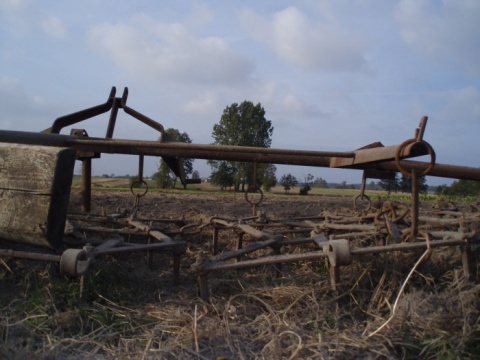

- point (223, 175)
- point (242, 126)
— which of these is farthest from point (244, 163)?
point (242, 126)

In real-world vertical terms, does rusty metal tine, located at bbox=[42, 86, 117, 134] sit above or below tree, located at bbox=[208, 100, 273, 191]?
below

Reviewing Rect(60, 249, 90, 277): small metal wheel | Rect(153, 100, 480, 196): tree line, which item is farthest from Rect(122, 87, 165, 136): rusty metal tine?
Rect(153, 100, 480, 196): tree line

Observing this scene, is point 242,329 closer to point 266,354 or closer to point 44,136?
point 266,354

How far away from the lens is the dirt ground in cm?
212

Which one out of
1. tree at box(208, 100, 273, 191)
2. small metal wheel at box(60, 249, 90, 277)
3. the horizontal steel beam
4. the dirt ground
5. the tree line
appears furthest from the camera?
tree at box(208, 100, 273, 191)

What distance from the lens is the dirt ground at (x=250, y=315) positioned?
2123 millimetres

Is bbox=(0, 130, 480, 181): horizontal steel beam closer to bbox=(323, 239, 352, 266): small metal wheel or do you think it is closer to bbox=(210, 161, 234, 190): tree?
bbox=(323, 239, 352, 266): small metal wheel

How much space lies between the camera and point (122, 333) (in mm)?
2373

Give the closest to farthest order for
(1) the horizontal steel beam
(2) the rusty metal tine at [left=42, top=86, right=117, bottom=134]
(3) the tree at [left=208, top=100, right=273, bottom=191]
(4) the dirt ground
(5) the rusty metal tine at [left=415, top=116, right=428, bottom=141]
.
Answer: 1. (4) the dirt ground
2. (5) the rusty metal tine at [left=415, top=116, right=428, bottom=141]
3. (1) the horizontal steel beam
4. (2) the rusty metal tine at [left=42, top=86, right=117, bottom=134]
5. (3) the tree at [left=208, top=100, right=273, bottom=191]

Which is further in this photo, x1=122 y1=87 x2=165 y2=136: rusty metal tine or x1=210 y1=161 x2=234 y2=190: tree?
x1=210 y1=161 x2=234 y2=190: tree

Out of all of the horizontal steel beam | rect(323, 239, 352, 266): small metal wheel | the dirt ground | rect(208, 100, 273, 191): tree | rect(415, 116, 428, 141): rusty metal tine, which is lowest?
the dirt ground

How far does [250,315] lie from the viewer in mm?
2570

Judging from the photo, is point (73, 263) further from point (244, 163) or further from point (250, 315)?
point (244, 163)

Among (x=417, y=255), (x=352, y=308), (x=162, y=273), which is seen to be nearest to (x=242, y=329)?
(x=352, y=308)
